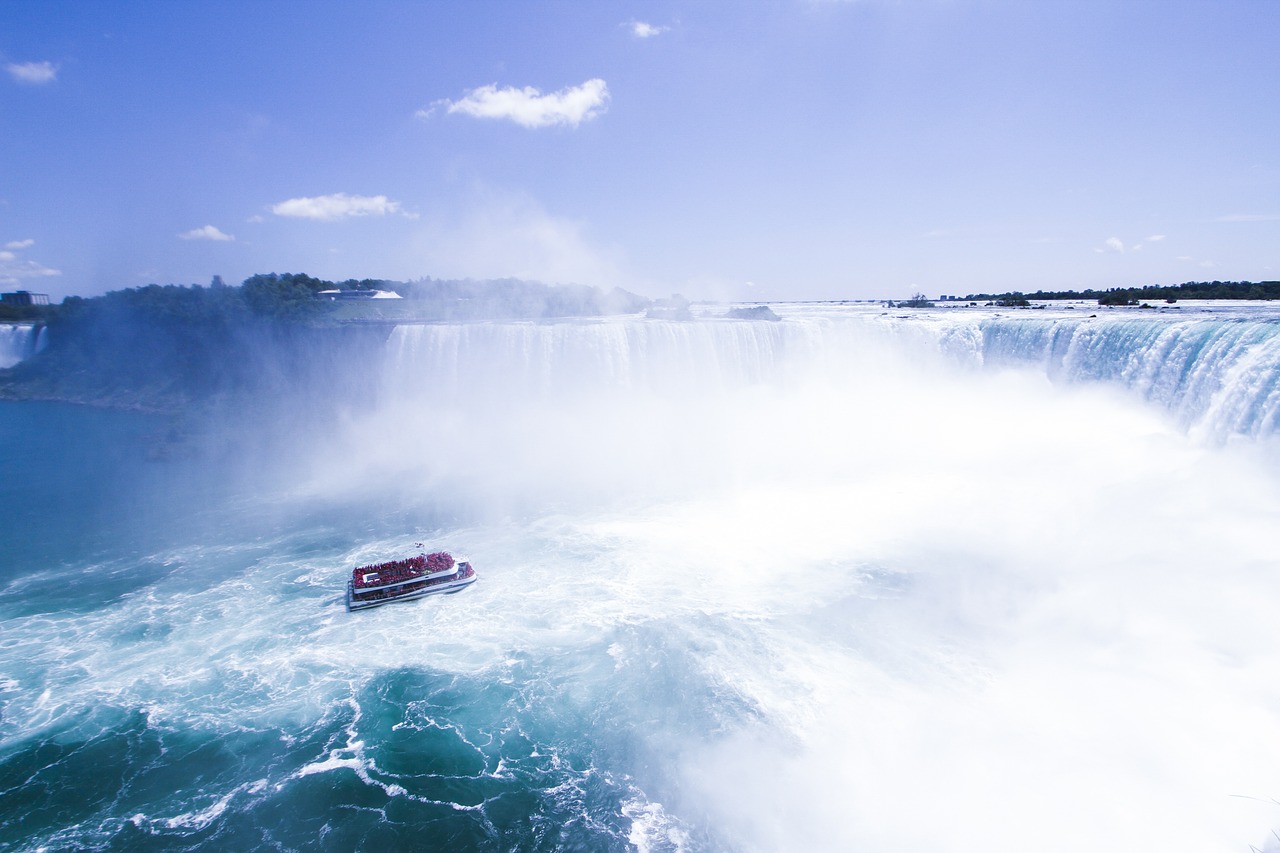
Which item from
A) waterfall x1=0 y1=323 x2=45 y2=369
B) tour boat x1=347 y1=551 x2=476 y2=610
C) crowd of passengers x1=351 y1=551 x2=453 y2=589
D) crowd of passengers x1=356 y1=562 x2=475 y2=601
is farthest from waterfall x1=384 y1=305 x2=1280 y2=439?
waterfall x1=0 y1=323 x2=45 y2=369

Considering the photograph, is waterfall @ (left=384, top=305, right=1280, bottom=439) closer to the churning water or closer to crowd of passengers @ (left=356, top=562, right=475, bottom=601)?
the churning water

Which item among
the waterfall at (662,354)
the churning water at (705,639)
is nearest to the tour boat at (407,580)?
the churning water at (705,639)

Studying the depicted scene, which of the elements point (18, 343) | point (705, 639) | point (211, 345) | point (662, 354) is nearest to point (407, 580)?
point (705, 639)

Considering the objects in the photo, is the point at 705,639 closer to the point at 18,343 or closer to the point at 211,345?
the point at 211,345

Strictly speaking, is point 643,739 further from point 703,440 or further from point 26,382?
point 26,382

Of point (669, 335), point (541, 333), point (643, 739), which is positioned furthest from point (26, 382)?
point (643, 739)

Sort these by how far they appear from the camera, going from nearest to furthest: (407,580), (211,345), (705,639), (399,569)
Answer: (705,639)
(407,580)
(399,569)
(211,345)
